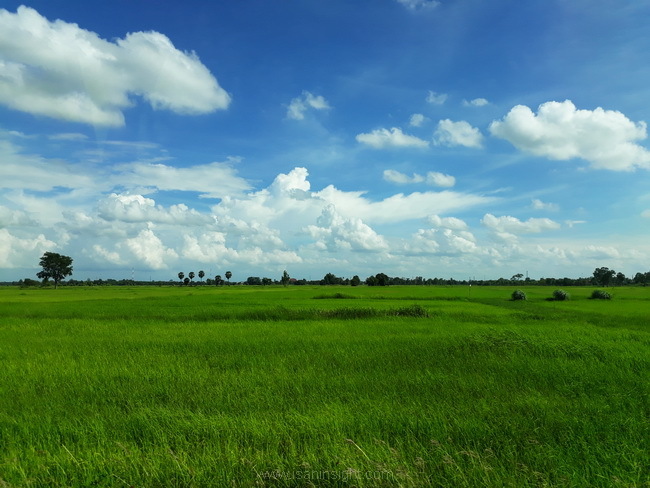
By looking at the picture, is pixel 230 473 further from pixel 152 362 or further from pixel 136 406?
pixel 152 362

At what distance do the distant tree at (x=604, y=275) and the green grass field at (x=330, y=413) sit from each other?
121 m

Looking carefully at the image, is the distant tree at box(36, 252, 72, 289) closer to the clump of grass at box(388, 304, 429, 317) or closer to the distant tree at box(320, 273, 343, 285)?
the distant tree at box(320, 273, 343, 285)

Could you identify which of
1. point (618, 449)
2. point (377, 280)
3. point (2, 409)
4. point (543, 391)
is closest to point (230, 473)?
point (618, 449)

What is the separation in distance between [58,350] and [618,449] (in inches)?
503

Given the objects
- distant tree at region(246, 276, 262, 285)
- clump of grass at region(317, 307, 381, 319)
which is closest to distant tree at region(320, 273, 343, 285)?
distant tree at region(246, 276, 262, 285)

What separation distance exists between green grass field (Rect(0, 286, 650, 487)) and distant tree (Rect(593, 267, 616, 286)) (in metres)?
121

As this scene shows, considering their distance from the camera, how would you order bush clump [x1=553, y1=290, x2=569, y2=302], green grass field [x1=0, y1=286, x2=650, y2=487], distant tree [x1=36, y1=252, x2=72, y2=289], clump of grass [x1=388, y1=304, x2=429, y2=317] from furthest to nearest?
1. distant tree [x1=36, y1=252, x2=72, y2=289]
2. bush clump [x1=553, y1=290, x2=569, y2=302]
3. clump of grass [x1=388, y1=304, x2=429, y2=317]
4. green grass field [x1=0, y1=286, x2=650, y2=487]

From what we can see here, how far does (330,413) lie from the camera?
551 centimetres

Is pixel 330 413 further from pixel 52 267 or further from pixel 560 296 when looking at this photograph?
pixel 52 267

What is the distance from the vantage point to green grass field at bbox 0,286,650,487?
3934mm

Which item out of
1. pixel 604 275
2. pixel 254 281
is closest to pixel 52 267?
pixel 254 281

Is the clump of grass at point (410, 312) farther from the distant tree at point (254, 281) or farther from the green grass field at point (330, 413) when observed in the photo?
the distant tree at point (254, 281)

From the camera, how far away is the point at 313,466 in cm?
395

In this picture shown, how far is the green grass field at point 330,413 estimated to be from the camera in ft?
12.9
